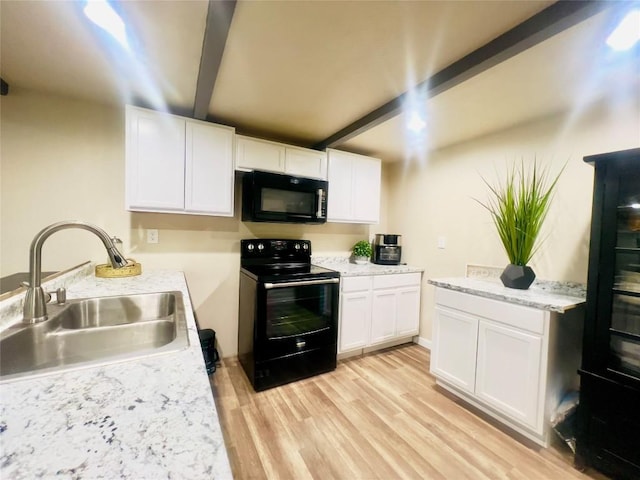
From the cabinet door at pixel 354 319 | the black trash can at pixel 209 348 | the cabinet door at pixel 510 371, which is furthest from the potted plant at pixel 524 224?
the black trash can at pixel 209 348

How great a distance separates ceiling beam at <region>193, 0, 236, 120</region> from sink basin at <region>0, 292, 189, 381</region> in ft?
4.08

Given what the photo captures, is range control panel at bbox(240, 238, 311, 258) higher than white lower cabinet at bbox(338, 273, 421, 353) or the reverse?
higher

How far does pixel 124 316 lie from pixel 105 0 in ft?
4.56

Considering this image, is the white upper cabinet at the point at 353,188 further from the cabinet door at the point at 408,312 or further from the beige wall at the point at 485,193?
the cabinet door at the point at 408,312

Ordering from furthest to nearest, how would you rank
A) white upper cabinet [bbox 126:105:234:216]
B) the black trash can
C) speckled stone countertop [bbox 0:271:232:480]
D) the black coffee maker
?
the black coffee maker → the black trash can → white upper cabinet [bbox 126:105:234:216] → speckled stone countertop [bbox 0:271:232:480]

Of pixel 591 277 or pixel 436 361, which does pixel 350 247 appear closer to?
pixel 436 361

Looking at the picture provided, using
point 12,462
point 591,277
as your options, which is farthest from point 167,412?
point 591,277

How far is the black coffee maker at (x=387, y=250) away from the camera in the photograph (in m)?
2.99

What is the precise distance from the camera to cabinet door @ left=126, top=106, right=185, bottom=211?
6.13 feet

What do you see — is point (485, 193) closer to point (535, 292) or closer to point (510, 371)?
point (535, 292)

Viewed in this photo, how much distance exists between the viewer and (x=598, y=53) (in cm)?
129

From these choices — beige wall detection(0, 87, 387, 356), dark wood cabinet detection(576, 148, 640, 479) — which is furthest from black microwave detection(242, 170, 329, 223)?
dark wood cabinet detection(576, 148, 640, 479)

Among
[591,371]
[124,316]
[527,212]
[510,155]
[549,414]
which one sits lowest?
[549,414]

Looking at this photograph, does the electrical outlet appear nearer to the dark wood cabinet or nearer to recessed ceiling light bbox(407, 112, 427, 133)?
recessed ceiling light bbox(407, 112, 427, 133)
